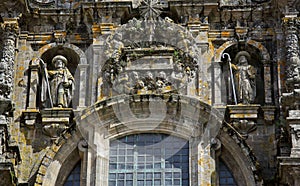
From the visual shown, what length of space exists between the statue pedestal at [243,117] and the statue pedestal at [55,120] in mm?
3709

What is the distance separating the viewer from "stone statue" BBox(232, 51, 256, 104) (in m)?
27.9

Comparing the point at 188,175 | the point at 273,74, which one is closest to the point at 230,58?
A: the point at 273,74

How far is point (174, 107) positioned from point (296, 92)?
2950 mm

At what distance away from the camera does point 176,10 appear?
96.0ft

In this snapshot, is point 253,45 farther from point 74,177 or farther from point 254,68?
point 74,177

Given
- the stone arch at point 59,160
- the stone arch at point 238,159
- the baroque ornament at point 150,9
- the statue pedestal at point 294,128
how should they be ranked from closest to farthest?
the statue pedestal at point 294,128
the stone arch at point 238,159
the stone arch at point 59,160
the baroque ornament at point 150,9

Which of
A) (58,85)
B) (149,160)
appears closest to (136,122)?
(149,160)

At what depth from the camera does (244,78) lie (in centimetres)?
2817

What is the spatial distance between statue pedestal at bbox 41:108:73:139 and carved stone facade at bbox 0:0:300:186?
0.9 inches

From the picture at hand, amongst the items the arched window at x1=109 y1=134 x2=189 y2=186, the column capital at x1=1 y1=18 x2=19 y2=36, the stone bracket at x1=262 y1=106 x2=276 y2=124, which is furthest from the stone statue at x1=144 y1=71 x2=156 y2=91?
the column capital at x1=1 y1=18 x2=19 y2=36

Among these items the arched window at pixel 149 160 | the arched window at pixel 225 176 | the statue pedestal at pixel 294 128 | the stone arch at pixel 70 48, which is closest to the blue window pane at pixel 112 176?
the arched window at pixel 149 160

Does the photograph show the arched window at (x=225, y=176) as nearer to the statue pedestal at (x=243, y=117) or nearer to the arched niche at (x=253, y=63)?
the statue pedestal at (x=243, y=117)

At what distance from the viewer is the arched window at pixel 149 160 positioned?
27.0 m

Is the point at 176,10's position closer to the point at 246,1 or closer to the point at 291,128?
the point at 246,1
